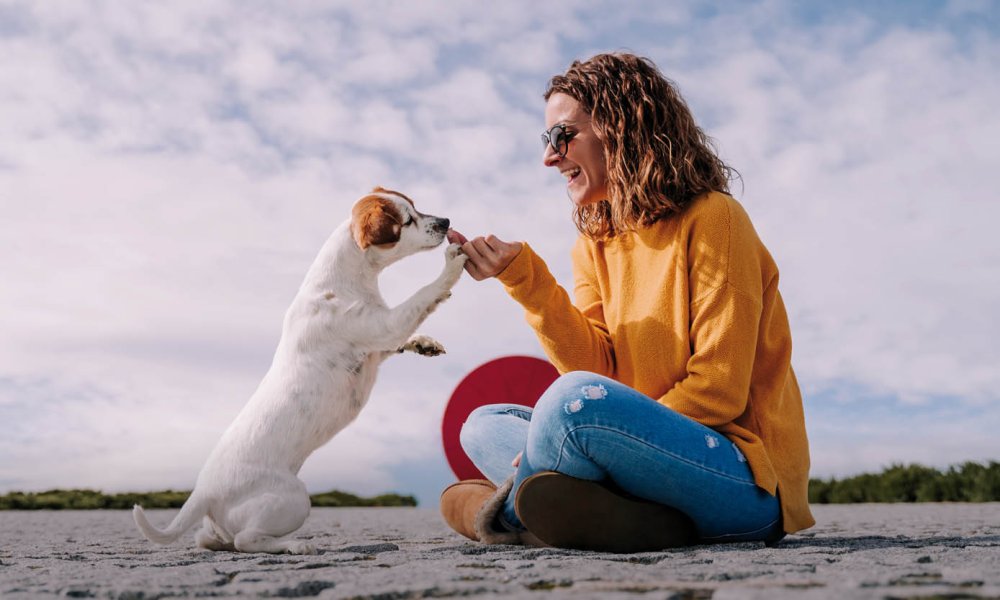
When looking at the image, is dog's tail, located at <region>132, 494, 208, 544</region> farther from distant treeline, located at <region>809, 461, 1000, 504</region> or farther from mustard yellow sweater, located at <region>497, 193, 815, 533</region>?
distant treeline, located at <region>809, 461, 1000, 504</region>

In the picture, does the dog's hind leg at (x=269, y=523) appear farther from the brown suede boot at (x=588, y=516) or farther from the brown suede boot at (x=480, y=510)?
the brown suede boot at (x=588, y=516)

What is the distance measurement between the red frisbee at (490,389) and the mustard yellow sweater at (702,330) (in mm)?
2023

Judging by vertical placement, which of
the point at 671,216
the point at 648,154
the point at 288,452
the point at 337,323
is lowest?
the point at 288,452

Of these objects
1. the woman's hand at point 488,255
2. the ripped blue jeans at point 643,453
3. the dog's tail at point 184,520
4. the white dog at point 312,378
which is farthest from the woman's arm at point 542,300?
the dog's tail at point 184,520

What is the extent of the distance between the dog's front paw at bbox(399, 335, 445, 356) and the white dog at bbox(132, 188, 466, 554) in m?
0.05

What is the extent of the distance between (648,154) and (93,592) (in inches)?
97.0

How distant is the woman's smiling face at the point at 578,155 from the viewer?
3740mm

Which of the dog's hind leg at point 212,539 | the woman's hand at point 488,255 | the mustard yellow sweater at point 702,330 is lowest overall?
the dog's hind leg at point 212,539

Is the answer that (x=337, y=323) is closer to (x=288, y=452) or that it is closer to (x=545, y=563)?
(x=288, y=452)

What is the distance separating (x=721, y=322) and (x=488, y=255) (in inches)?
38.4

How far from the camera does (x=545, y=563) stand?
8.52ft

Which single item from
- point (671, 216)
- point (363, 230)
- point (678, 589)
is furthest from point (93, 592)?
point (671, 216)

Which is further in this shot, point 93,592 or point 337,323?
point 337,323

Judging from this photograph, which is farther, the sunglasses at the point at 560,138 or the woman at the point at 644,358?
the sunglasses at the point at 560,138
